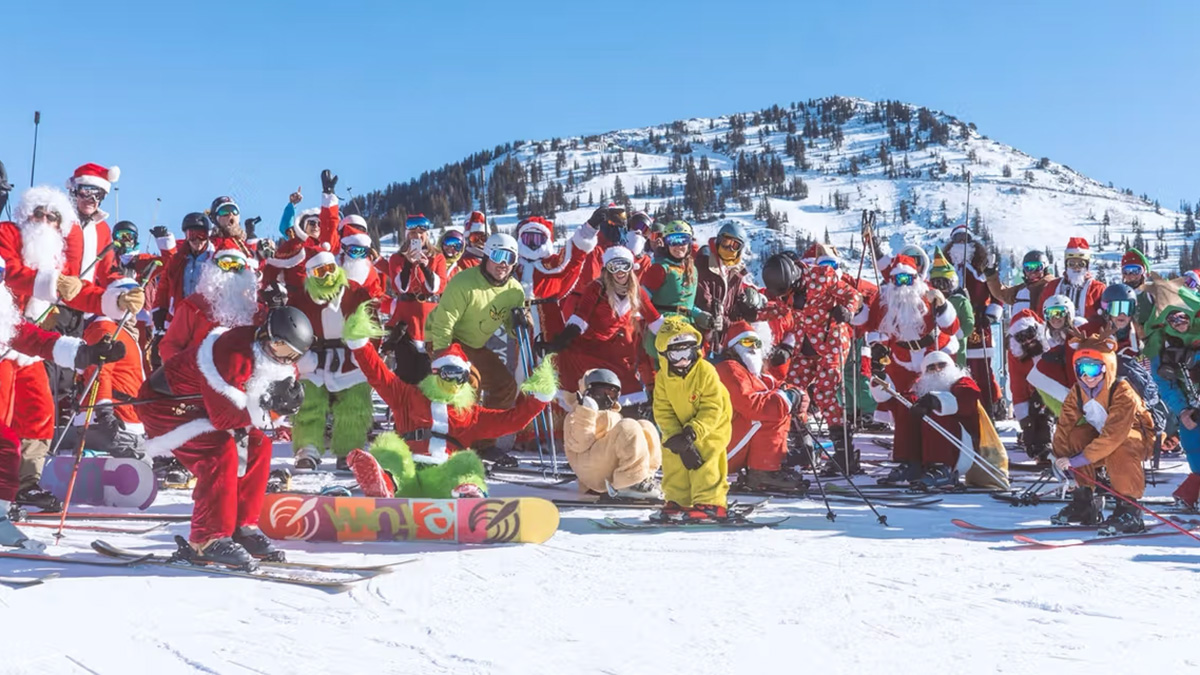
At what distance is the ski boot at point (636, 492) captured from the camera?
6.20 metres

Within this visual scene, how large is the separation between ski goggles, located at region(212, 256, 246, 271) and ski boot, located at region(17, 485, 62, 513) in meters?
1.60

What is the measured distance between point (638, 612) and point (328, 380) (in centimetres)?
394

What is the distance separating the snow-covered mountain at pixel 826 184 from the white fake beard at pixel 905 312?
55763mm

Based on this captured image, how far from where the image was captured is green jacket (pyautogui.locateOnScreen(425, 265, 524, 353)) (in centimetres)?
701

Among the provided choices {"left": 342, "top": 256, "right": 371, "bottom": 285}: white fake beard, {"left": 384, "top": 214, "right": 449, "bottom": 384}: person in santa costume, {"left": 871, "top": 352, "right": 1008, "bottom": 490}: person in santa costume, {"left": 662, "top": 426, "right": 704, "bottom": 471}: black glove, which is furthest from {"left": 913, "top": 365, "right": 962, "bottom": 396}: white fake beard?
{"left": 342, "top": 256, "right": 371, "bottom": 285}: white fake beard

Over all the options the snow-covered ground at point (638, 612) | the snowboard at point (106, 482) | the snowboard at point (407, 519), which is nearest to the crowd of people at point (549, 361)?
the snowboard at point (106, 482)

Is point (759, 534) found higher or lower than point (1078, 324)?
lower

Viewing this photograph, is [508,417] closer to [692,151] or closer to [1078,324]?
[1078,324]

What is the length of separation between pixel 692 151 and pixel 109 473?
10735 cm

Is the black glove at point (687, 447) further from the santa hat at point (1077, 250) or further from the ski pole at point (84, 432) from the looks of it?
the santa hat at point (1077, 250)

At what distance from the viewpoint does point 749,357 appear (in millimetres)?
6828

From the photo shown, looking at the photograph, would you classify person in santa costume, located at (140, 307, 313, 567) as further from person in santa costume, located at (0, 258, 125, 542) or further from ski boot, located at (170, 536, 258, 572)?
person in santa costume, located at (0, 258, 125, 542)

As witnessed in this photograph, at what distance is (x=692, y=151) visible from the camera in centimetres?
11019

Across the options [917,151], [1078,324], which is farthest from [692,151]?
[1078,324]
